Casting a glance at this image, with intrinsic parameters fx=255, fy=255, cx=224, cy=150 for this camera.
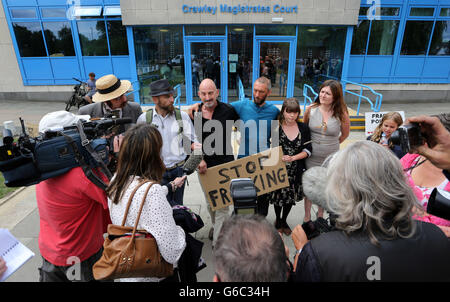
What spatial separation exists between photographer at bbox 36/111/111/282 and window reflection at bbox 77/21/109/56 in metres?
11.6

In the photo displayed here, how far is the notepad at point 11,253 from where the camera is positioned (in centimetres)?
128

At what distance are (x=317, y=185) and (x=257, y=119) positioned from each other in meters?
1.89

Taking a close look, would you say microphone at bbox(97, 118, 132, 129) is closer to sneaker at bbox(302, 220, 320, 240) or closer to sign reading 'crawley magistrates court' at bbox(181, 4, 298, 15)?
sneaker at bbox(302, 220, 320, 240)

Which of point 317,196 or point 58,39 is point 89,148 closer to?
point 317,196

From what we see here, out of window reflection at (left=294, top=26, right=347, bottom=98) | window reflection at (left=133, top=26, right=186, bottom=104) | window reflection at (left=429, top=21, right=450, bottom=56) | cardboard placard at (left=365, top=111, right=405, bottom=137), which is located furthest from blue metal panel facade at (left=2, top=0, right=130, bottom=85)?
window reflection at (left=429, top=21, right=450, bottom=56)

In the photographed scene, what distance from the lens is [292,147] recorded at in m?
3.18

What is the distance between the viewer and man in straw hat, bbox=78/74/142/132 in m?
3.07

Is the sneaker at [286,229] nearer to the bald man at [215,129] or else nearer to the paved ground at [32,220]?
the paved ground at [32,220]

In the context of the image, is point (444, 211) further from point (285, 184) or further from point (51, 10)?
point (51, 10)

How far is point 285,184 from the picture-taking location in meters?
3.18

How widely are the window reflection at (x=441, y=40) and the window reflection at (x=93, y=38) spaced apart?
49.0 feet

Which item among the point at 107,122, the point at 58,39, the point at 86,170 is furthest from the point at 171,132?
the point at 58,39

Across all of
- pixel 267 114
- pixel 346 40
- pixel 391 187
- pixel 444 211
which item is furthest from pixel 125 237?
pixel 346 40

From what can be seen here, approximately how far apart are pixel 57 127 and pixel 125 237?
3.30ft
